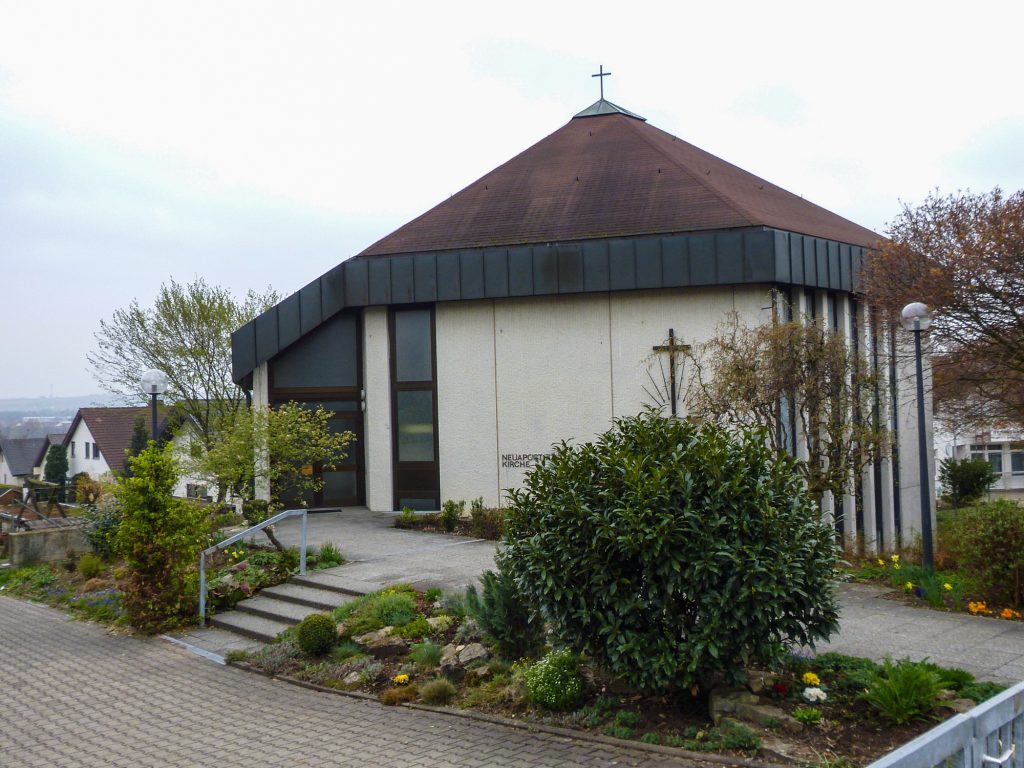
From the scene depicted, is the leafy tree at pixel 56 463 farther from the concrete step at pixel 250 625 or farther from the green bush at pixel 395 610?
the green bush at pixel 395 610

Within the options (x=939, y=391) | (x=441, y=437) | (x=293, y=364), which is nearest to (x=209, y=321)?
(x=293, y=364)

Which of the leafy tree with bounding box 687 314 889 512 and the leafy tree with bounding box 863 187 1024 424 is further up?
the leafy tree with bounding box 863 187 1024 424

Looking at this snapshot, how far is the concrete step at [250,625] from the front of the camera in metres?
11.2

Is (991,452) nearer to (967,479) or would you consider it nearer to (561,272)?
(967,479)

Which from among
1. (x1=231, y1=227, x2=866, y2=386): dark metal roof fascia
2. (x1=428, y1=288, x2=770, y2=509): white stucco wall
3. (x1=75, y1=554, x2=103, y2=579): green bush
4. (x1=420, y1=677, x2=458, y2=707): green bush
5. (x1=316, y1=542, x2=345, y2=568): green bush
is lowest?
(x1=420, y1=677, x2=458, y2=707): green bush

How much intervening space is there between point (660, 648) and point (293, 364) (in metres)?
15.5

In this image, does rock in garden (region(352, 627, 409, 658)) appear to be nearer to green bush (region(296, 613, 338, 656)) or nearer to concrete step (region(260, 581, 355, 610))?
green bush (region(296, 613, 338, 656))

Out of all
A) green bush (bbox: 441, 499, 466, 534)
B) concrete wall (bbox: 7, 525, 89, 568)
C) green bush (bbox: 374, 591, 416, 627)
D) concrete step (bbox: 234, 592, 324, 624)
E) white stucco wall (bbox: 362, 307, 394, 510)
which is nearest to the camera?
green bush (bbox: 374, 591, 416, 627)

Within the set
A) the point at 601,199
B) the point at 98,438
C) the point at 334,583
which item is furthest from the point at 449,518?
the point at 98,438

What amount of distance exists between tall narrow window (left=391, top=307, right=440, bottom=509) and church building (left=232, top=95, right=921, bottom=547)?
0.10ft

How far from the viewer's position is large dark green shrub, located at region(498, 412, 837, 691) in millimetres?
6770

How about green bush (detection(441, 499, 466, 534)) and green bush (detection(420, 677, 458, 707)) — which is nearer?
green bush (detection(420, 677, 458, 707))

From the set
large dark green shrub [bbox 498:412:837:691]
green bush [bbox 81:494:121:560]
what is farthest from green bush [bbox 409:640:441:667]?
green bush [bbox 81:494:121:560]

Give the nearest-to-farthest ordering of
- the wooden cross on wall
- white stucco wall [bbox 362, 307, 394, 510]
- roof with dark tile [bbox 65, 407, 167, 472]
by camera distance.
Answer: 1. the wooden cross on wall
2. white stucco wall [bbox 362, 307, 394, 510]
3. roof with dark tile [bbox 65, 407, 167, 472]
